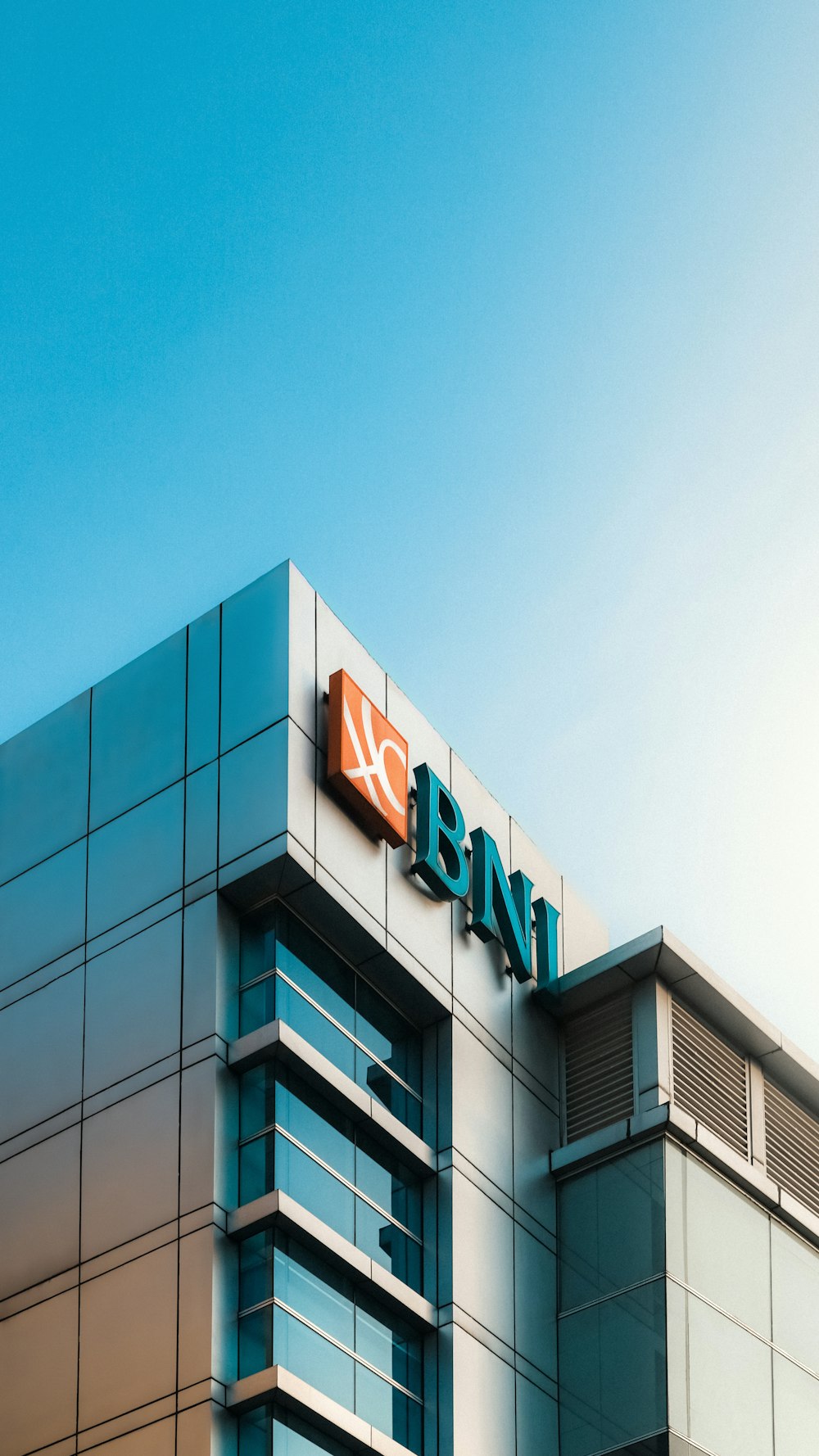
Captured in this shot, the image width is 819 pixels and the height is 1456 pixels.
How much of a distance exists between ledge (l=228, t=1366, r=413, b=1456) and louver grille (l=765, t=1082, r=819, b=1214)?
1227 centimetres

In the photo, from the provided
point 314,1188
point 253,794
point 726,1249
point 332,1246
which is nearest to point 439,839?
point 253,794

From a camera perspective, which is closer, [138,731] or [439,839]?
[138,731]

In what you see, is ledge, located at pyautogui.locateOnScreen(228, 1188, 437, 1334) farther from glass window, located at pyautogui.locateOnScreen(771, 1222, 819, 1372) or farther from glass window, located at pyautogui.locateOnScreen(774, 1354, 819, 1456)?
glass window, located at pyautogui.locateOnScreen(771, 1222, 819, 1372)

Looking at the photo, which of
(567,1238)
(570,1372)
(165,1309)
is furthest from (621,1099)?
(165,1309)

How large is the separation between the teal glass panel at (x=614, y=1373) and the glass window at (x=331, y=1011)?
4906mm

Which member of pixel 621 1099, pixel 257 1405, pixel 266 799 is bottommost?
pixel 257 1405

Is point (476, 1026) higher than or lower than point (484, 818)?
lower

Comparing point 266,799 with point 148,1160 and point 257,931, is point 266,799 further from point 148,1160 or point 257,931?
A: point 148,1160

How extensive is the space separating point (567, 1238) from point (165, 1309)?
9.51 metres

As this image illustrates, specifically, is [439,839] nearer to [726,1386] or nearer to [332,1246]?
[332,1246]

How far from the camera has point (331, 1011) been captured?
123ft

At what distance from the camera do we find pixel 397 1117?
125 ft

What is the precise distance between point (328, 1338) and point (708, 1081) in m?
10.9

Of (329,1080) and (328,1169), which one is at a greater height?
(329,1080)
